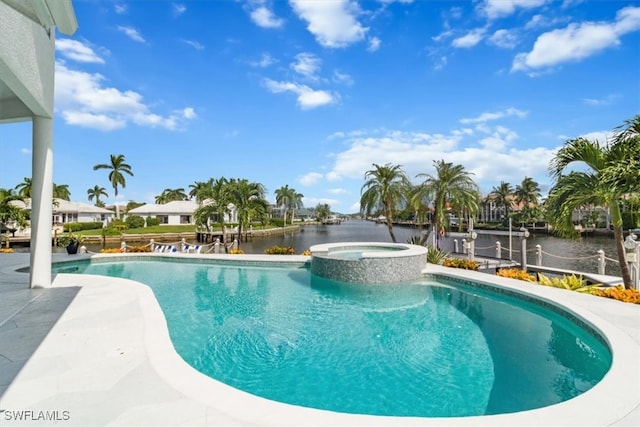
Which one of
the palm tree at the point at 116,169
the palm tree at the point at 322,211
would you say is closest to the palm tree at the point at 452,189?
the palm tree at the point at 116,169

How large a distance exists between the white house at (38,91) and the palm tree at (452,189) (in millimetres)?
15284

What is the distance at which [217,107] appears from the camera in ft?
63.4

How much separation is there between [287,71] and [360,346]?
14.8m

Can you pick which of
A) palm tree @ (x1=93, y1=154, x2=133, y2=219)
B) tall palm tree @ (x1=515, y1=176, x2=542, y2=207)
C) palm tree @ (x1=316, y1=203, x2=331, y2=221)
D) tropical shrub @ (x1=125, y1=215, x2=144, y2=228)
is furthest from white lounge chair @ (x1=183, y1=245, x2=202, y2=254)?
palm tree @ (x1=316, y1=203, x2=331, y2=221)

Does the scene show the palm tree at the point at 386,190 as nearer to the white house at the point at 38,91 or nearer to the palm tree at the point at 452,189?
the palm tree at the point at 452,189

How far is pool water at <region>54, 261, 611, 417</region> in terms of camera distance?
4.42 meters

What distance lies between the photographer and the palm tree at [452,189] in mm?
16156

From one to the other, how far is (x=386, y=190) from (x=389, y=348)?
13706mm

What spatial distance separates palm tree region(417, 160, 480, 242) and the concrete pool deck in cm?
985

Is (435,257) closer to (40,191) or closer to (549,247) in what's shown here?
(40,191)

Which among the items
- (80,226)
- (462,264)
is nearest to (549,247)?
(462,264)

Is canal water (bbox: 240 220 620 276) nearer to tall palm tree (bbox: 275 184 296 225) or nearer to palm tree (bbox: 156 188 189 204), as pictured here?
tall palm tree (bbox: 275 184 296 225)

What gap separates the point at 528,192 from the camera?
233 ft

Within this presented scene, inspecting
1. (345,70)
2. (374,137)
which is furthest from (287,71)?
(374,137)
